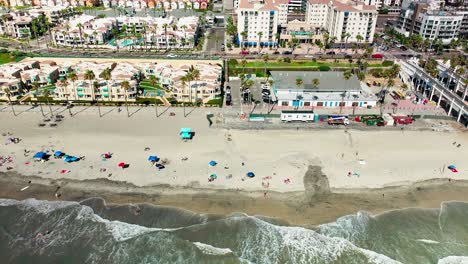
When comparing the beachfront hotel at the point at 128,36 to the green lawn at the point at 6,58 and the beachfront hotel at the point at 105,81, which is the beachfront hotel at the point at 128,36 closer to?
the green lawn at the point at 6,58

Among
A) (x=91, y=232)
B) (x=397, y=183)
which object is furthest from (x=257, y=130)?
(x=91, y=232)

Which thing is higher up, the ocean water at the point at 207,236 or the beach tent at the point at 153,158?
the beach tent at the point at 153,158

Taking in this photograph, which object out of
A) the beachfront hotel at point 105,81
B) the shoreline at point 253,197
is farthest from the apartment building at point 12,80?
the shoreline at point 253,197

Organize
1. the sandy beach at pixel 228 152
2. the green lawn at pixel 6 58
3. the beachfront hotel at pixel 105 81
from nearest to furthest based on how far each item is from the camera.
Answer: the sandy beach at pixel 228 152
the beachfront hotel at pixel 105 81
the green lawn at pixel 6 58

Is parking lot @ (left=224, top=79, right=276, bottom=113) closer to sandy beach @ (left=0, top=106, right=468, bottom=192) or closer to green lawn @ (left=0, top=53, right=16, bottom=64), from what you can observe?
sandy beach @ (left=0, top=106, right=468, bottom=192)

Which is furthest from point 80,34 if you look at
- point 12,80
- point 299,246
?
point 299,246
